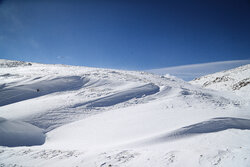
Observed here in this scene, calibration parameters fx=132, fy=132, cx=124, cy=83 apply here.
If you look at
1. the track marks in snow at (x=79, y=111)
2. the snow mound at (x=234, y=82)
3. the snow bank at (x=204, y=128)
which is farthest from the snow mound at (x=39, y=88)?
the snow mound at (x=234, y=82)

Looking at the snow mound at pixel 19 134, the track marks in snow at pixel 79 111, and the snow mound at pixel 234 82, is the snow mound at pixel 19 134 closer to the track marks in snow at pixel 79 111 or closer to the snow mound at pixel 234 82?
the track marks in snow at pixel 79 111

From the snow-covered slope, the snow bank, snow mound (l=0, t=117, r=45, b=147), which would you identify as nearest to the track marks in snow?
snow mound (l=0, t=117, r=45, b=147)

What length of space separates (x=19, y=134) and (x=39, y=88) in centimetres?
602

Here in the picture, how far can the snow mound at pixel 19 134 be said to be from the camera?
4.86 m

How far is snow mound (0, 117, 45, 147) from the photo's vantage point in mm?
4863

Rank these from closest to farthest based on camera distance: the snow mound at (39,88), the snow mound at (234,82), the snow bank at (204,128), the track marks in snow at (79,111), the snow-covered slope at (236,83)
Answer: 1. the snow bank at (204,128)
2. the track marks in snow at (79,111)
3. the snow mound at (39,88)
4. the snow-covered slope at (236,83)
5. the snow mound at (234,82)

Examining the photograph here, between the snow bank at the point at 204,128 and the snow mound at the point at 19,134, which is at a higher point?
the snow mound at the point at 19,134

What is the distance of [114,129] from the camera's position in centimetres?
596

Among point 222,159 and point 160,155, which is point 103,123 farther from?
point 222,159

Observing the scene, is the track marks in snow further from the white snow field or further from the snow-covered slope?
the snow-covered slope

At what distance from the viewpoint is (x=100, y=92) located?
1020 centimetres

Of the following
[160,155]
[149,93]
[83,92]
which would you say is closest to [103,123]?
[160,155]

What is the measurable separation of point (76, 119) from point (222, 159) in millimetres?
6264

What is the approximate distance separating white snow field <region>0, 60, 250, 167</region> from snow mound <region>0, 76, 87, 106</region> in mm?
51
